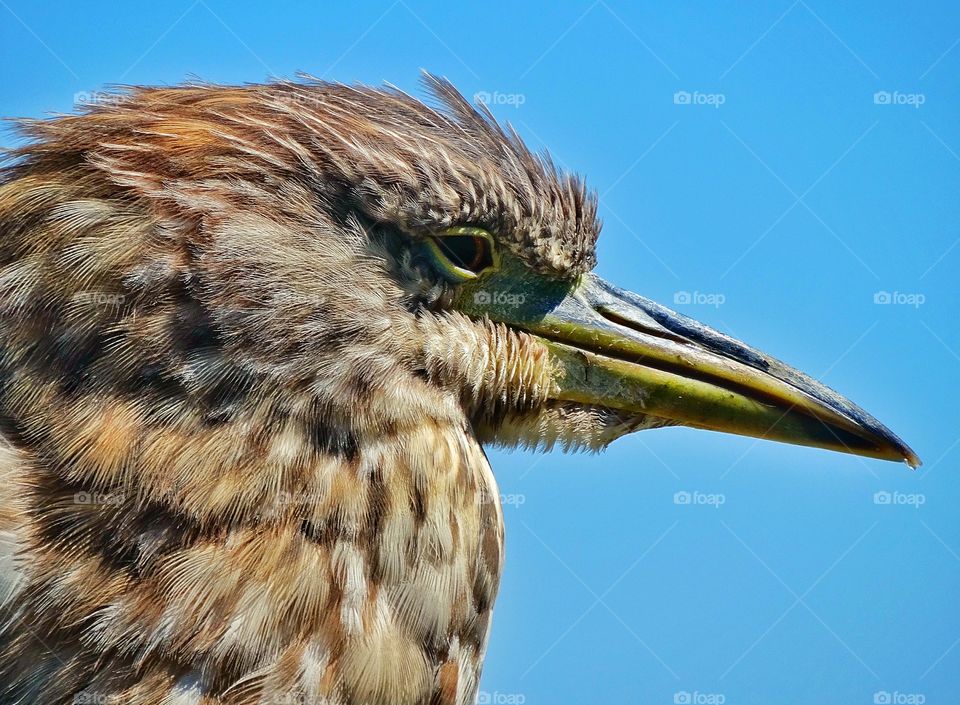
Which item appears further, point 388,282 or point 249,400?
point 388,282

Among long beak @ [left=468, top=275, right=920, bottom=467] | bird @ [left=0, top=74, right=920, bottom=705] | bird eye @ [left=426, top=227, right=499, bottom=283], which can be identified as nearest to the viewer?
bird @ [left=0, top=74, right=920, bottom=705]

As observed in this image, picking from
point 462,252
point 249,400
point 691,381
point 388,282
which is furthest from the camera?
point 691,381

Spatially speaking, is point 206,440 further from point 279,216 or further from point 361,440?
point 279,216

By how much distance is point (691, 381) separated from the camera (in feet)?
11.2

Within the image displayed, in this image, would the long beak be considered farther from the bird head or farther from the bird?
the bird

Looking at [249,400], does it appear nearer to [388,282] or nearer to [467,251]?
[388,282]

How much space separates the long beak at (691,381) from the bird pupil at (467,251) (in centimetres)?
23

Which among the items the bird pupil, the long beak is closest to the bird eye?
the bird pupil

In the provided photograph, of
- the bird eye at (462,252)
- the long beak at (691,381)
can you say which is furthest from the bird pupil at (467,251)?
the long beak at (691,381)

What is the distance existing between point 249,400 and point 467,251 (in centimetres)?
86

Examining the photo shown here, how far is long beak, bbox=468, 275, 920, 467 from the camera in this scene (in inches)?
133

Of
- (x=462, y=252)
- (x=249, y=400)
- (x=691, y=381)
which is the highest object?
(x=462, y=252)

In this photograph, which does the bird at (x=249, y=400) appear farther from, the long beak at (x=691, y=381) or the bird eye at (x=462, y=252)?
the long beak at (x=691, y=381)

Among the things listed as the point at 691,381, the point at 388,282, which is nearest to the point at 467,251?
the point at 388,282
